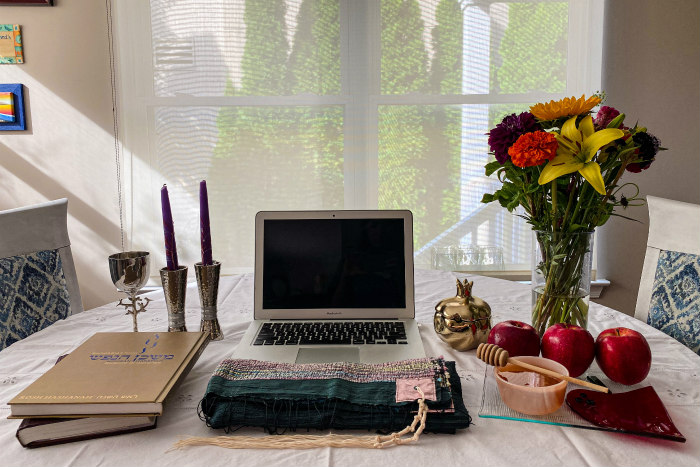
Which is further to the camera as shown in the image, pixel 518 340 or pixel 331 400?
pixel 518 340

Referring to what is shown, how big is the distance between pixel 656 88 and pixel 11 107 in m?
2.71

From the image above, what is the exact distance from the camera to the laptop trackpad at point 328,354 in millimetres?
986

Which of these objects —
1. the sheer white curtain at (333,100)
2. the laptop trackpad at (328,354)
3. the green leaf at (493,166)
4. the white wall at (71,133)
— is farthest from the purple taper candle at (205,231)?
the white wall at (71,133)

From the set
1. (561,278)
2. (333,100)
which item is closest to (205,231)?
(561,278)

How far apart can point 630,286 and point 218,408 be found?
7.05ft

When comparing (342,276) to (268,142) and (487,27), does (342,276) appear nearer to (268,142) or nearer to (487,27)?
(268,142)

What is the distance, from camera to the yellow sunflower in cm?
92

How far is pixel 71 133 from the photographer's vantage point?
2416 millimetres

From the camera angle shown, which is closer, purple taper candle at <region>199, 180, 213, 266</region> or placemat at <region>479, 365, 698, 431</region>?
placemat at <region>479, 365, 698, 431</region>

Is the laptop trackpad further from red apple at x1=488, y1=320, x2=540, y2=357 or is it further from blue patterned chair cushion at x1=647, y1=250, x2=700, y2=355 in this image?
blue patterned chair cushion at x1=647, y1=250, x2=700, y2=355

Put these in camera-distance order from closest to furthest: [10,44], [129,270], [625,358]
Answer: [625,358], [129,270], [10,44]

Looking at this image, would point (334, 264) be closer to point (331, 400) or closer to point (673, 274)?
point (331, 400)

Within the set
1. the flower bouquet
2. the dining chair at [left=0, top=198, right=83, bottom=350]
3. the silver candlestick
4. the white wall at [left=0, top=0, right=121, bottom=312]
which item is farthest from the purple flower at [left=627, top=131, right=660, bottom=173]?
the white wall at [left=0, top=0, right=121, bottom=312]

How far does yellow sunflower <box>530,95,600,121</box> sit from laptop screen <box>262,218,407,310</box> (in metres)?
0.39
